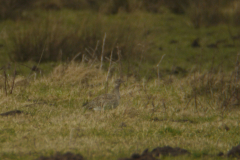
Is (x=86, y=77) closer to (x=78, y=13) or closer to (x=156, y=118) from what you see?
(x=156, y=118)

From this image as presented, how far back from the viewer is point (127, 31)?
1247 cm

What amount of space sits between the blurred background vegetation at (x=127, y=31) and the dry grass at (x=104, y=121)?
1006 mm

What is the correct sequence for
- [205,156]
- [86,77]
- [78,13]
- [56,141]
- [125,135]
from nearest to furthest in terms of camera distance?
1. [205,156]
2. [56,141]
3. [125,135]
4. [86,77]
5. [78,13]

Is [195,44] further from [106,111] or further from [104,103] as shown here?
[106,111]

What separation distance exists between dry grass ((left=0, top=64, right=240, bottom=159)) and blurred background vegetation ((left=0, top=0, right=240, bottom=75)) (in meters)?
1.01

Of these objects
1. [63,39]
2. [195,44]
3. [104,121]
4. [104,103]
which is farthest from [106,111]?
[195,44]

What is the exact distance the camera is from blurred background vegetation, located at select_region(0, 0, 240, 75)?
1180 cm

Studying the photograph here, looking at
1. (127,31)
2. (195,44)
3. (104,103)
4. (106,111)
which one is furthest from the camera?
(195,44)

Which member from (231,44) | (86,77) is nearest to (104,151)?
(86,77)

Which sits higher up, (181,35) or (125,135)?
(125,135)

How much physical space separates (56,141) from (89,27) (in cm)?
786

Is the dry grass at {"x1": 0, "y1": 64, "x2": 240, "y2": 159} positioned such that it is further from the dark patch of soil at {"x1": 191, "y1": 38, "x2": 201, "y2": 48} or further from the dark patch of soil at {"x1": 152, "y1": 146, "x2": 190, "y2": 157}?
the dark patch of soil at {"x1": 191, "y1": 38, "x2": 201, "y2": 48}

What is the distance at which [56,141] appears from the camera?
5031 millimetres

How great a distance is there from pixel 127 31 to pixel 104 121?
22.1ft
